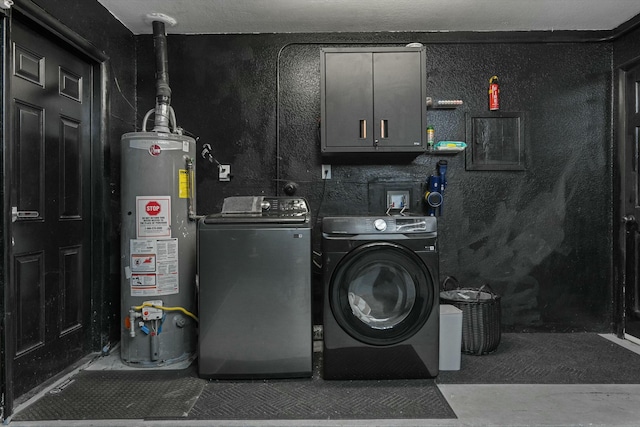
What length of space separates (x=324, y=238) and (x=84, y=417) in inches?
59.6

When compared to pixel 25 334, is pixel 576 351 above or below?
below

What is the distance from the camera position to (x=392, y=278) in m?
2.38

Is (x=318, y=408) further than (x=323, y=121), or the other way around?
(x=323, y=121)

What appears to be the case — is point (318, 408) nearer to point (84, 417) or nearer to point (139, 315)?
point (84, 417)

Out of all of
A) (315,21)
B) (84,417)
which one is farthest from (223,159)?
(84,417)

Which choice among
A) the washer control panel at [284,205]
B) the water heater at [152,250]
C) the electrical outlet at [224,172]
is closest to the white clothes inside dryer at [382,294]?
the washer control panel at [284,205]

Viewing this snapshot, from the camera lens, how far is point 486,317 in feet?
8.89

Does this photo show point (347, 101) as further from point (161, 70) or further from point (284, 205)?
point (161, 70)

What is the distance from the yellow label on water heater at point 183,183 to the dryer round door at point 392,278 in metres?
1.16

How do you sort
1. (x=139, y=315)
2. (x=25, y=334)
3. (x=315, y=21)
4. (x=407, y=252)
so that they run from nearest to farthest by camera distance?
(x=25, y=334) → (x=407, y=252) → (x=139, y=315) → (x=315, y=21)

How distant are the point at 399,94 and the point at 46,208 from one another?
238 centimetres

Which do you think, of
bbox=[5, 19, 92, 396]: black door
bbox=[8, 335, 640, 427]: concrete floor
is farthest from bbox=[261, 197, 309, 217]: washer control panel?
bbox=[8, 335, 640, 427]: concrete floor

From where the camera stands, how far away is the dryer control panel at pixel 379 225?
92.0 inches

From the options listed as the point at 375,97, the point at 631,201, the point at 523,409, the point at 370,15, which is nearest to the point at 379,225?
the point at 375,97
